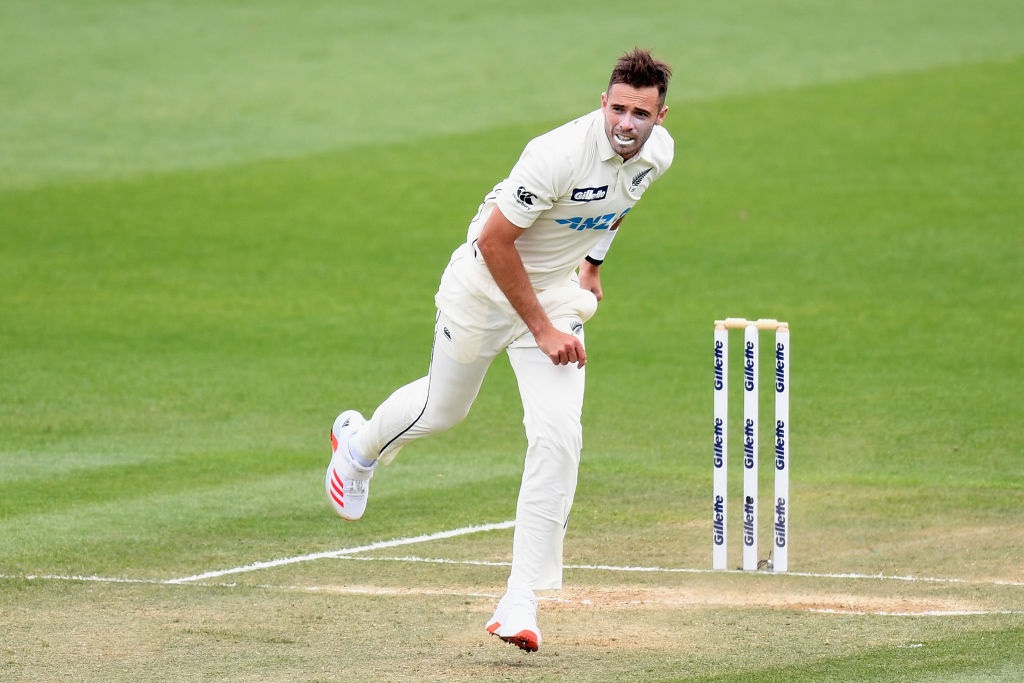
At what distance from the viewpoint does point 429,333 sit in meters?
14.6

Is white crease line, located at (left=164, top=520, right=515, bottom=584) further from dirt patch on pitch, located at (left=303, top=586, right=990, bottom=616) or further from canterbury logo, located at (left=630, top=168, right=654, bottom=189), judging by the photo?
canterbury logo, located at (left=630, top=168, right=654, bottom=189)

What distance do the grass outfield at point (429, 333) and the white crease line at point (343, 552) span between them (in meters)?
0.04

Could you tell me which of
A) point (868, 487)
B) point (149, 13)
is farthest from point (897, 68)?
point (868, 487)

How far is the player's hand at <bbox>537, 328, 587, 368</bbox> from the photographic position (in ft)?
20.6

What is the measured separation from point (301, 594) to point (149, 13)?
888 inches

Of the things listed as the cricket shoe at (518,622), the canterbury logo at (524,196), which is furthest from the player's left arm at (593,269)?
the cricket shoe at (518,622)

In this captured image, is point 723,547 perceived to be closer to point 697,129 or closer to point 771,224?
point 771,224

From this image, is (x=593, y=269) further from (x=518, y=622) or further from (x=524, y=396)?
(x=518, y=622)

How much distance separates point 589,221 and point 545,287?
0.37 meters

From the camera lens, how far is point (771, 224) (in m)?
18.3

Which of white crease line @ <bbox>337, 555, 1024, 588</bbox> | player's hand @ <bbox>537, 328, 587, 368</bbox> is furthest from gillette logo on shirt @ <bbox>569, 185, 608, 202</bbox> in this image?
white crease line @ <bbox>337, 555, 1024, 588</bbox>

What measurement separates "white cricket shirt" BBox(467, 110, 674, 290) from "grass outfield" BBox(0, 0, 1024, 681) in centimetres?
169

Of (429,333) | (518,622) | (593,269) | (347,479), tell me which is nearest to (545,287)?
(593,269)

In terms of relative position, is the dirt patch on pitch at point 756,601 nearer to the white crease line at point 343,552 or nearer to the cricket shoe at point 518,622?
the cricket shoe at point 518,622
